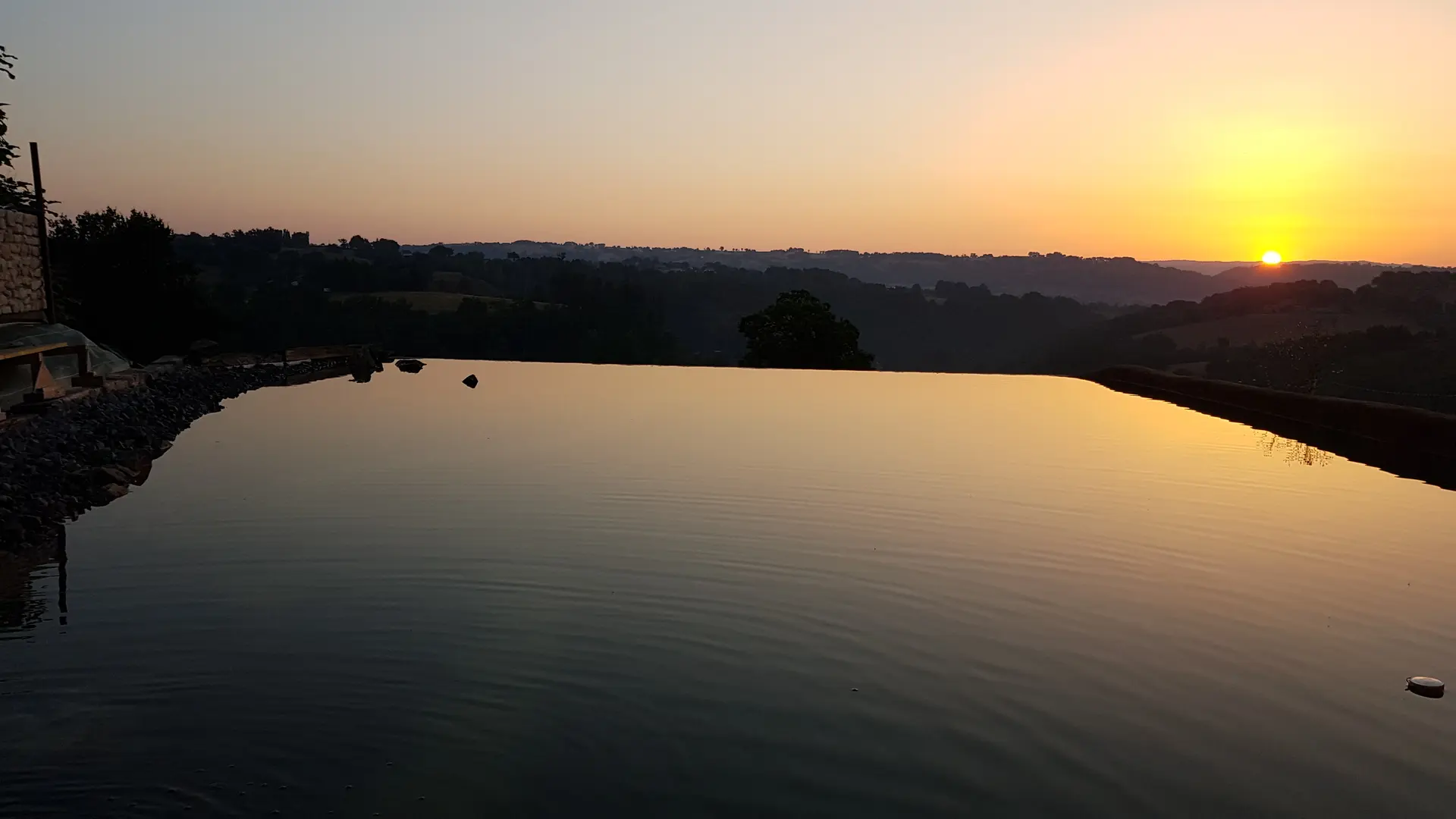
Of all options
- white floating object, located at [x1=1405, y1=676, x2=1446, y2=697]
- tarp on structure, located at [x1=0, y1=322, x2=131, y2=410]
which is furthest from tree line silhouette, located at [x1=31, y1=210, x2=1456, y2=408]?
white floating object, located at [x1=1405, y1=676, x2=1446, y2=697]

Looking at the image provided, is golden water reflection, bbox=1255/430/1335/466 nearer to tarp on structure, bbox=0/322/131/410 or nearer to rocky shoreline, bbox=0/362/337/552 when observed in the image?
rocky shoreline, bbox=0/362/337/552

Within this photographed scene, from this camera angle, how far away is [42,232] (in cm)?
3453

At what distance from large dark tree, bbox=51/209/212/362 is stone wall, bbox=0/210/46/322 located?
20.4 meters

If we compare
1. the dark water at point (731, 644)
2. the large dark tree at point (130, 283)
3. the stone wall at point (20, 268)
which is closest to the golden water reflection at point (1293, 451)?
the dark water at point (731, 644)

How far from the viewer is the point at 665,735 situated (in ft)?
27.5

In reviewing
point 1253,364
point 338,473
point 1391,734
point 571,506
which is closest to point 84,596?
point 571,506

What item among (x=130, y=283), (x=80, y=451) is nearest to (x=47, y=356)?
(x=80, y=451)

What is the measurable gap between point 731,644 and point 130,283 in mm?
56223

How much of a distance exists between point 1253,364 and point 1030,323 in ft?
344

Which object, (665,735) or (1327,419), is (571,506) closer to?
(665,735)

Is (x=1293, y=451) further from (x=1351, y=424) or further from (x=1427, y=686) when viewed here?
(x=1427, y=686)

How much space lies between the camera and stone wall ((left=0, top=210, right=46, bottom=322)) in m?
32.0

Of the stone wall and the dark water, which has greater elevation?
the stone wall

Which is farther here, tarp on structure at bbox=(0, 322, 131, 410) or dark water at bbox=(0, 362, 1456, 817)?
tarp on structure at bbox=(0, 322, 131, 410)
